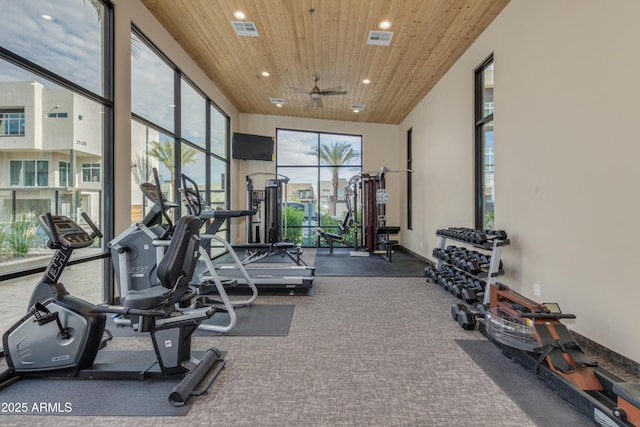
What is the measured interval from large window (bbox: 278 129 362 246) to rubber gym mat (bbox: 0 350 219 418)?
734 cm

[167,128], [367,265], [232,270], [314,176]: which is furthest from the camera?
[314,176]

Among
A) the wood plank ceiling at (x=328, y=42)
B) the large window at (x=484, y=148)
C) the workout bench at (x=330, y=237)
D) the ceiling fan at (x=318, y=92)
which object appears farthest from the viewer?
the workout bench at (x=330, y=237)

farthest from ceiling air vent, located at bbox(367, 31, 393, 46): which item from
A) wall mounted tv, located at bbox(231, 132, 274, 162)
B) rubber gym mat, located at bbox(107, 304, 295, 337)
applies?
wall mounted tv, located at bbox(231, 132, 274, 162)

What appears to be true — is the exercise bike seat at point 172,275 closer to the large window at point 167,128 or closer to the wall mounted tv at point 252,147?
the large window at point 167,128

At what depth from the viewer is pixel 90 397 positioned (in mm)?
2082

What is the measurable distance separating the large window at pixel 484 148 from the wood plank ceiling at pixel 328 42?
0.34 meters

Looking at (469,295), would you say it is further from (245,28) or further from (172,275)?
(245,28)

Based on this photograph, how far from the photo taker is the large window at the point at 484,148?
15.4 ft

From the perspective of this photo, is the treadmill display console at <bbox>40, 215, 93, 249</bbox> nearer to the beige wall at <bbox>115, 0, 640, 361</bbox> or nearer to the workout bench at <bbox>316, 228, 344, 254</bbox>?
the beige wall at <bbox>115, 0, 640, 361</bbox>

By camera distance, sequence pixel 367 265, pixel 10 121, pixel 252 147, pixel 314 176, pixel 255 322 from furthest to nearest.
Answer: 1. pixel 314 176
2. pixel 252 147
3. pixel 367 265
4. pixel 255 322
5. pixel 10 121

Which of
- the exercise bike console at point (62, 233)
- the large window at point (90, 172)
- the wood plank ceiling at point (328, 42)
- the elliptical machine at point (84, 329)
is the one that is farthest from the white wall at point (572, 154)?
the large window at point (90, 172)

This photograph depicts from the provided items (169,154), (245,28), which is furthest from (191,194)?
(245,28)

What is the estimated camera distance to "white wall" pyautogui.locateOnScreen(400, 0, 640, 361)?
244 cm

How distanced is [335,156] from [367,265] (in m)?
4.09
